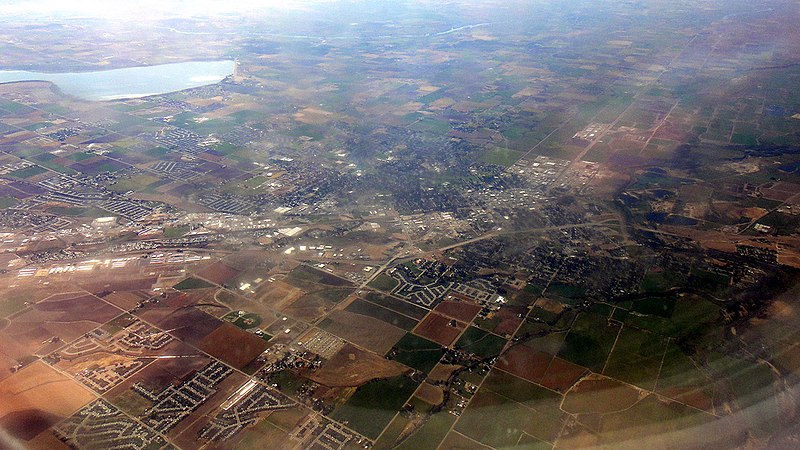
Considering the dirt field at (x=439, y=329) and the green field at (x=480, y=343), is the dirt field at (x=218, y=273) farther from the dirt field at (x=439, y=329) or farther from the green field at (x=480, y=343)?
the green field at (x=480, y=343)

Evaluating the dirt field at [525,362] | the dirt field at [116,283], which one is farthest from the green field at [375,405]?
the dirt field at [116,283]

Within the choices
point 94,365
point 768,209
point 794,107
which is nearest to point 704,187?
point 768,209

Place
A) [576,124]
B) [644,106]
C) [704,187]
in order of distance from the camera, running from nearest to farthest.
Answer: [704,187], [576,124], [644,106]

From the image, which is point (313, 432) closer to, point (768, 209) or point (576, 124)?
point (768, 209)

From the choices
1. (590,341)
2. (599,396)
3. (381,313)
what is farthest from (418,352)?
(590,341)

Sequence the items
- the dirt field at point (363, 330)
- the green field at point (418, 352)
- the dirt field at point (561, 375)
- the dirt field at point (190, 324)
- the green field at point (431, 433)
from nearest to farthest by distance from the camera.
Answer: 1. the green field at point (431, 433)
2. the dirt field at point (561, 375)
3. the green field at point (418, 352)
4. the dirt field at point (363, 330)
5. the dirt field at point (190, 324)

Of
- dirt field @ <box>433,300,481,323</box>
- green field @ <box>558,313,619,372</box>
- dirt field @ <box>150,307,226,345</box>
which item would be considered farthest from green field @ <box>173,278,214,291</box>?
green field @ <box>558,313,619,372</box>
